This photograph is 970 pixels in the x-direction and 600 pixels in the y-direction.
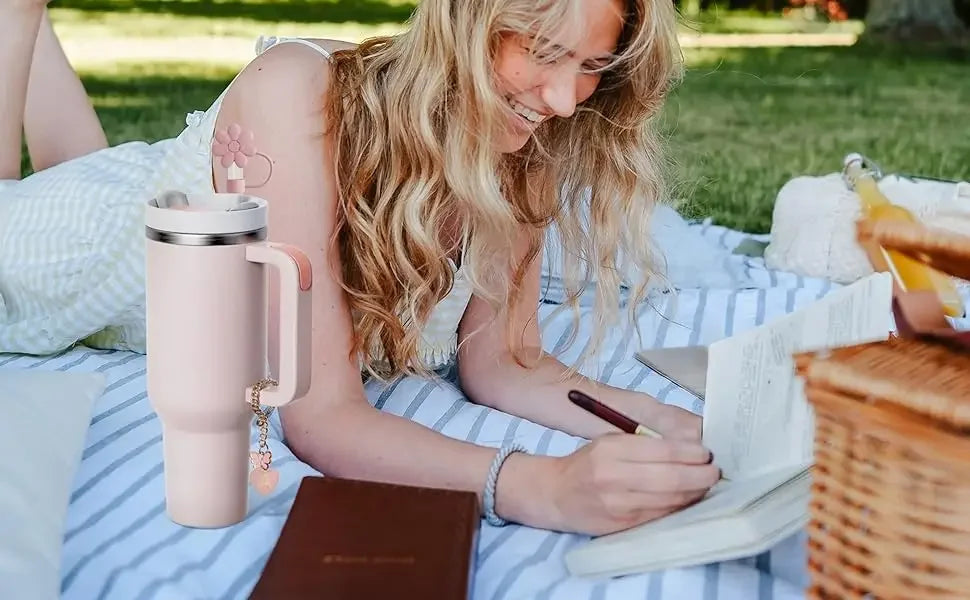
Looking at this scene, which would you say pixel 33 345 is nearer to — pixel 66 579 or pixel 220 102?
pixel 220 102

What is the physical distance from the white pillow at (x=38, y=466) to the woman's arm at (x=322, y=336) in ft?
0.71

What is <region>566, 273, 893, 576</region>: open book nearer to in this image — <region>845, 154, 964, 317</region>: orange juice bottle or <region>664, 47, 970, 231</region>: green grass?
<region>845, 154, 964, 317</region>: orange juice bottle

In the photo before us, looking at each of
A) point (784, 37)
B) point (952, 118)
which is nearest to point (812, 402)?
point (952, 118)

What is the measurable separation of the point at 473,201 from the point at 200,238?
0.46 m

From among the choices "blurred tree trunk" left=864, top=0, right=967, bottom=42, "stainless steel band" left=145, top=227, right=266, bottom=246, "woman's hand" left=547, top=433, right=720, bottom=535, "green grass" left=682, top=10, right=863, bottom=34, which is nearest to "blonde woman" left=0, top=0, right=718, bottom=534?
"woman's hand" left=547, top=433, right=720, bottom=535

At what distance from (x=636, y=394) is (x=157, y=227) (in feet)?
2.17

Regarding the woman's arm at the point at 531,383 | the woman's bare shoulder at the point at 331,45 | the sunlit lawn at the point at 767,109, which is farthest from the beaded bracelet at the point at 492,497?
the sunlit lawn at the point at 767,109

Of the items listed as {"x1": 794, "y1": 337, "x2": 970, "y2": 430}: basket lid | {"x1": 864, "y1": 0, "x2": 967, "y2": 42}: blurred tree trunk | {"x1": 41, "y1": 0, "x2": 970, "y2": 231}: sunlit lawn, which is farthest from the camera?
{"x1": 864, "y1": 0, "x2": 967, "y2": 42}: blurred tree trunk

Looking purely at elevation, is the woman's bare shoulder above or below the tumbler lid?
above

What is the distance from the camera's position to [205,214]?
917 millimetres

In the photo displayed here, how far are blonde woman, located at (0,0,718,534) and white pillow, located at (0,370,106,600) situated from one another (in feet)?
0.72

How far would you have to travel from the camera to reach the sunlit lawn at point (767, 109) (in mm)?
3953

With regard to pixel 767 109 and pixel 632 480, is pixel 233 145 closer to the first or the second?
pixel 632 480

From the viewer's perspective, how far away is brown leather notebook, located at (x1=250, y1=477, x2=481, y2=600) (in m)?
0.89
